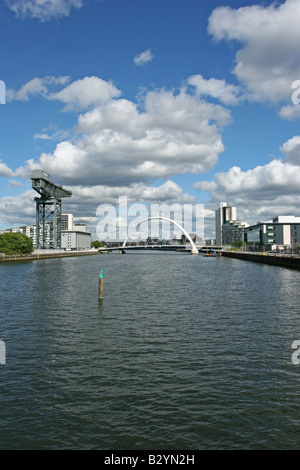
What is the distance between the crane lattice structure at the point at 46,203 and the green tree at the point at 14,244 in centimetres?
2799

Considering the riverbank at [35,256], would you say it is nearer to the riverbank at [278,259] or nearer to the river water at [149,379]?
the riverbank at [278,259]

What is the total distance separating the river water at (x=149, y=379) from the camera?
1057 centimetres

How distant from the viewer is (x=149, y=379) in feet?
47.4

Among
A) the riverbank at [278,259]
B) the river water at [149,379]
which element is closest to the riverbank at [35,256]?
the riverbank at [278,259]

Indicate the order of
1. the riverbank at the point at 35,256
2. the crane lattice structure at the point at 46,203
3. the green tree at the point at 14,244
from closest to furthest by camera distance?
the riverbank at the point at 35,256
the green tree at the point at 14,244
the crane lattice structure at the point at 46,203

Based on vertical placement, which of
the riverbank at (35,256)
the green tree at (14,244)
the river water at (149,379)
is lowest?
the river water at (149,379)

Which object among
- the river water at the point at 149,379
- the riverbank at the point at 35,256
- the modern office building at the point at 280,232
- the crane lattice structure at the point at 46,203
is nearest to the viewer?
the river water at the point at 149,379

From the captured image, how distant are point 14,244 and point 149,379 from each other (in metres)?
113

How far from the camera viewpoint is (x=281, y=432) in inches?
420

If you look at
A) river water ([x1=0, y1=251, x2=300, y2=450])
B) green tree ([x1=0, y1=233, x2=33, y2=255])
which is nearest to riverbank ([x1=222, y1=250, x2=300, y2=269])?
river water ([x1=0, y1=251, x2=300, y2=450])

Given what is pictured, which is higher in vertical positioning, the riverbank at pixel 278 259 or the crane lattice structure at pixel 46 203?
the crane lattice structure at pixel 46 203

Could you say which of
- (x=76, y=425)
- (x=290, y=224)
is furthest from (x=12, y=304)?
(x=290, y=224)

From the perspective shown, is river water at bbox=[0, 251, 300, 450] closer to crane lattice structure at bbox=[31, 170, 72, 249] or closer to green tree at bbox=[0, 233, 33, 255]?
green tree at bbox=[0, 233, 33, 255]

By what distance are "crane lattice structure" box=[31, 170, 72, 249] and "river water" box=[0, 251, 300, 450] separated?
12386 centimetres
